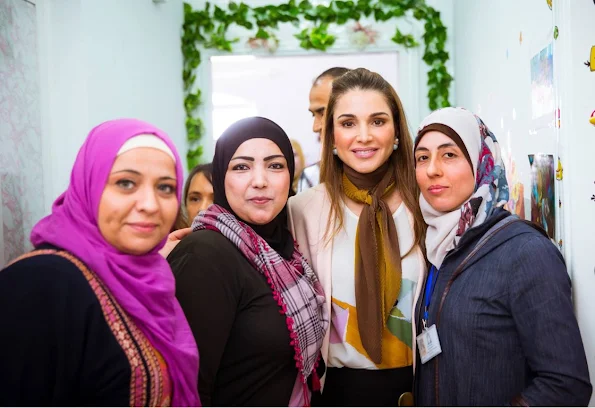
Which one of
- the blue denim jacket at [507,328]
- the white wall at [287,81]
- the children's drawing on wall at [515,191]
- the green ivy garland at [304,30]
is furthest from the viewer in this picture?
the white wall at [287,81]

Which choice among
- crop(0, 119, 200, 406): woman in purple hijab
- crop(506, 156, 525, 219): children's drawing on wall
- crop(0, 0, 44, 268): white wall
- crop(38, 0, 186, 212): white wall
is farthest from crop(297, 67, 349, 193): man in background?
crop(0, 119, 200, 406): woman in purple hijab

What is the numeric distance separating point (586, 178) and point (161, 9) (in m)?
3.26

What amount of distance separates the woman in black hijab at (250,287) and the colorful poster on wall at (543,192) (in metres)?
0.80

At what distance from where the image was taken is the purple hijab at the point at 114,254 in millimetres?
1135

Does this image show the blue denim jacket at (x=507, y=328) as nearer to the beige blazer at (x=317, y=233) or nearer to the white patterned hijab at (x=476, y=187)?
the white patterned hijab at (x=476, y=187)

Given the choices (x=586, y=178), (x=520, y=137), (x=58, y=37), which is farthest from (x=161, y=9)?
(x=586, y=178)

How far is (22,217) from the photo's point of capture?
230 centimetres

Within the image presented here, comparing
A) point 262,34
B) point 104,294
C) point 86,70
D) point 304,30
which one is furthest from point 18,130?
point 304,30

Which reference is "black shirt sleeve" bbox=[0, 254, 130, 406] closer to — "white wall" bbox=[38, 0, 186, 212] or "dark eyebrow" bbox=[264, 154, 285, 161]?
"dark eyebrow" bbox=[264, 154, 285, 161]

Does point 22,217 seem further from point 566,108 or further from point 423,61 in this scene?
point 423,61


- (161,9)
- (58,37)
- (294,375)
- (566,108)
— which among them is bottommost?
(294,375)

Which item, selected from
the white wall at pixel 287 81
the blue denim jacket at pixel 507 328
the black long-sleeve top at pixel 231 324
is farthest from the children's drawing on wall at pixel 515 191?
the white wall at pixel 287 81

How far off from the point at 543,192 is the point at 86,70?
212cm

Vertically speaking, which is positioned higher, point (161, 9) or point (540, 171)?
point (161, 9)
